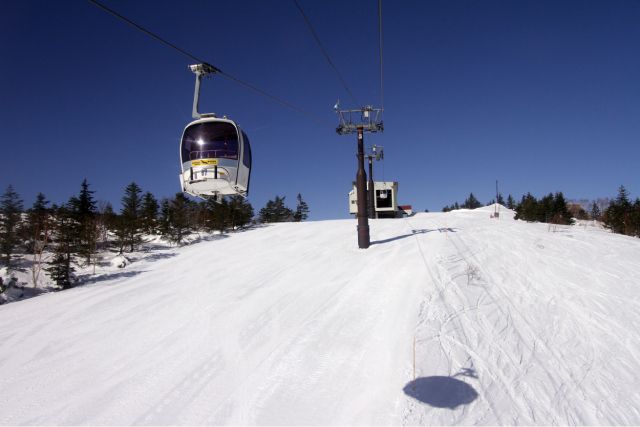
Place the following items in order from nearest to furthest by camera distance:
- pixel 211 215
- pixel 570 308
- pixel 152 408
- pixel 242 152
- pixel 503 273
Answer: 1. pixel 152 408
2. pixel 570 308
3. pixel 242 152
4. pixel 503 273
5. pixel 211 215

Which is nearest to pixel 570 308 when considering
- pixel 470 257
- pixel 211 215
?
pixel 470 257

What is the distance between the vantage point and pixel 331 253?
17922mm

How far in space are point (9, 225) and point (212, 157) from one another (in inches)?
1262

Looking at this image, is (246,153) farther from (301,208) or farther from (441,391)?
(301,208)

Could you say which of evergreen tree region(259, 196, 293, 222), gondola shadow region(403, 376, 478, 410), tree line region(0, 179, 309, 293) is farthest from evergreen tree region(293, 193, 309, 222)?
gondola shadow region(403, 376, 478, 410)

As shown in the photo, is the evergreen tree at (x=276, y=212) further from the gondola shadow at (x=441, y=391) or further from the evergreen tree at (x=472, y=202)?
the evergreen tree at (x=472, y=202)

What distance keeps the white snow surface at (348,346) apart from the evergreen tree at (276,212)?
195ft

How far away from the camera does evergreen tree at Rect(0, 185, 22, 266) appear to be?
92.6ft

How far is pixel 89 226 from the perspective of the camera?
96.3ft

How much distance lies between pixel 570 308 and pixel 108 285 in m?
17.6

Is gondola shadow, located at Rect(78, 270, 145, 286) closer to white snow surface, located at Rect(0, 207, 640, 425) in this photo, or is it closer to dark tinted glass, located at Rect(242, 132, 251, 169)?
white snow surface, located at Rect(0, 207, 640, 425)

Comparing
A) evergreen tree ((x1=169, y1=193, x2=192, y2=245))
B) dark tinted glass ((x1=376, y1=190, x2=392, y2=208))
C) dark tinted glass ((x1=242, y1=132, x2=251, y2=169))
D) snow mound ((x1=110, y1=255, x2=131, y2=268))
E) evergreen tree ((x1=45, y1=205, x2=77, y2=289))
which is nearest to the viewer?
dark tinted glass ((x1=242, y1=132, x2=251, y2=169))

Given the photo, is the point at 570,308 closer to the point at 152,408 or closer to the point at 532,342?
the point at 532,342

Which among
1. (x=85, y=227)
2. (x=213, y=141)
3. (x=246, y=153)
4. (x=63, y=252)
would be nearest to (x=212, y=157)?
(x=213, y=141)
